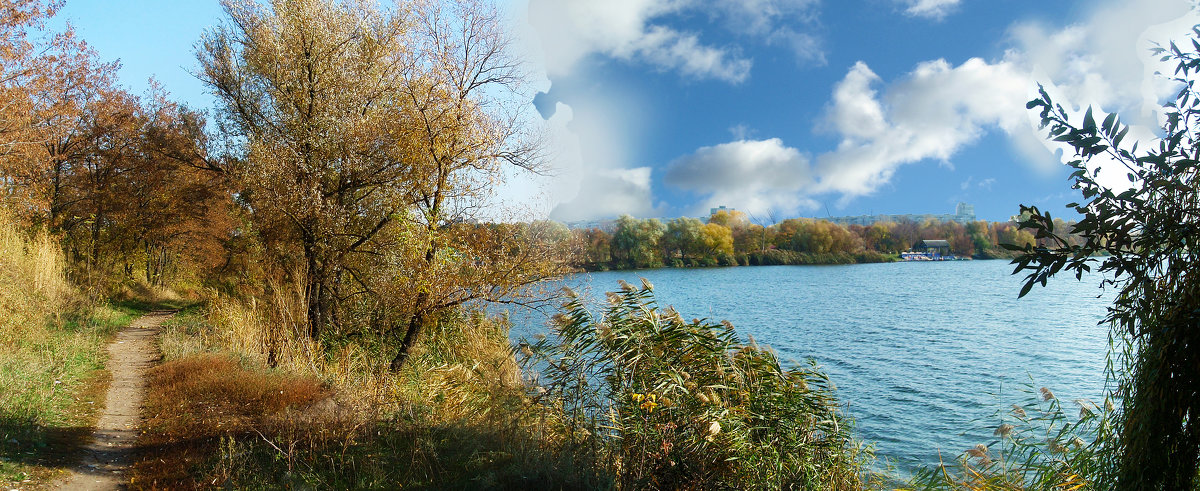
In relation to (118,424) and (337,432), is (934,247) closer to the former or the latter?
(337,432)

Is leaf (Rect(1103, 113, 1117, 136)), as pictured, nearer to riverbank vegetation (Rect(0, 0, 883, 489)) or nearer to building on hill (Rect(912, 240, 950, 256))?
riverbank vegetation (Rect(0, 0, 883, 489))

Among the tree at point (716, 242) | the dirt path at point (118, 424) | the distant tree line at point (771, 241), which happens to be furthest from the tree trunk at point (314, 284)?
the tree at point (716, 242)

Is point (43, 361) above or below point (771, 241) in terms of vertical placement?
below

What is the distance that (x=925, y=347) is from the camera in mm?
19500

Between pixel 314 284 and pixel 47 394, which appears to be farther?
pixel 314 284

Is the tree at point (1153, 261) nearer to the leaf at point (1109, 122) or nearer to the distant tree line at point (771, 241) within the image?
the leaf at point (1109, 122)

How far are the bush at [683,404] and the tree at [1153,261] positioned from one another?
2.71 m

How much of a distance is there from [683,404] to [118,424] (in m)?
6.52

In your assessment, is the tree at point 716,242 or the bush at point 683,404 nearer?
the bush at point 683,404

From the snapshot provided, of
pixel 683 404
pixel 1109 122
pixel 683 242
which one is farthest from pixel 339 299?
pixel 683 242

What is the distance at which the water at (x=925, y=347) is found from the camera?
466 inches

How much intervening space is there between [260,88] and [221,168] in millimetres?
3100

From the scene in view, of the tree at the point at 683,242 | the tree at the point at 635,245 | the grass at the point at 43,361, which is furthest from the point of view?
the tree at the point at 683,242

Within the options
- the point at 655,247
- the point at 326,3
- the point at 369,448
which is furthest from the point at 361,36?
the point at 655,247
